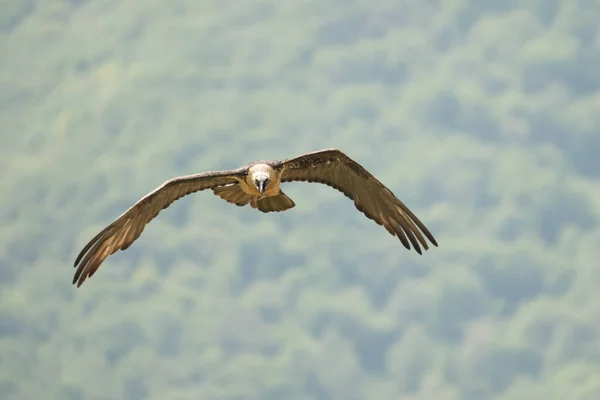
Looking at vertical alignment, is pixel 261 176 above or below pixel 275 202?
below

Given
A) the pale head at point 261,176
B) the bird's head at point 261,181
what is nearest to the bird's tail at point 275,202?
the pale head at point 261,176

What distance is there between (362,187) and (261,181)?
8.12 ft

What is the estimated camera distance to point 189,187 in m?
28.6

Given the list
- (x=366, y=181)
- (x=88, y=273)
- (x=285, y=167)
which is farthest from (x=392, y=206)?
(x=88, y=273)

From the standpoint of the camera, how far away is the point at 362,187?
28.7m

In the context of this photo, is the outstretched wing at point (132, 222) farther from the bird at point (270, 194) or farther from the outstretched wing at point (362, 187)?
the outstretched wing at point (362, 187)

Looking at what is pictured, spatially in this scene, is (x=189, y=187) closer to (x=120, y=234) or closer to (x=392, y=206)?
(x=120, y=234)

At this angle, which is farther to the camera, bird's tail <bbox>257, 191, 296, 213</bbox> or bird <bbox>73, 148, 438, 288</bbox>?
bird's tail <bbox>257, 191, 296, 213</bbox>

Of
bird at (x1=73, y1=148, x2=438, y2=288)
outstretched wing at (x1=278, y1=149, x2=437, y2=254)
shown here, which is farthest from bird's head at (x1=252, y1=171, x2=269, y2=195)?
outstretched wing at (x1=278, y1=149, x2=437, y2=254)

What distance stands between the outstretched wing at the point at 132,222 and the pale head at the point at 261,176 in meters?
0.54

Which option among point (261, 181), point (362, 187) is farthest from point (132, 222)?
point (362, 187)

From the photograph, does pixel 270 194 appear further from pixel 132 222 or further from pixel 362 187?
pixel 132 222

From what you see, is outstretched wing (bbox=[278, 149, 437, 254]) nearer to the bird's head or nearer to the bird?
the bird

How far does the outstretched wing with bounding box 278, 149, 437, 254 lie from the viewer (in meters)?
28.3
